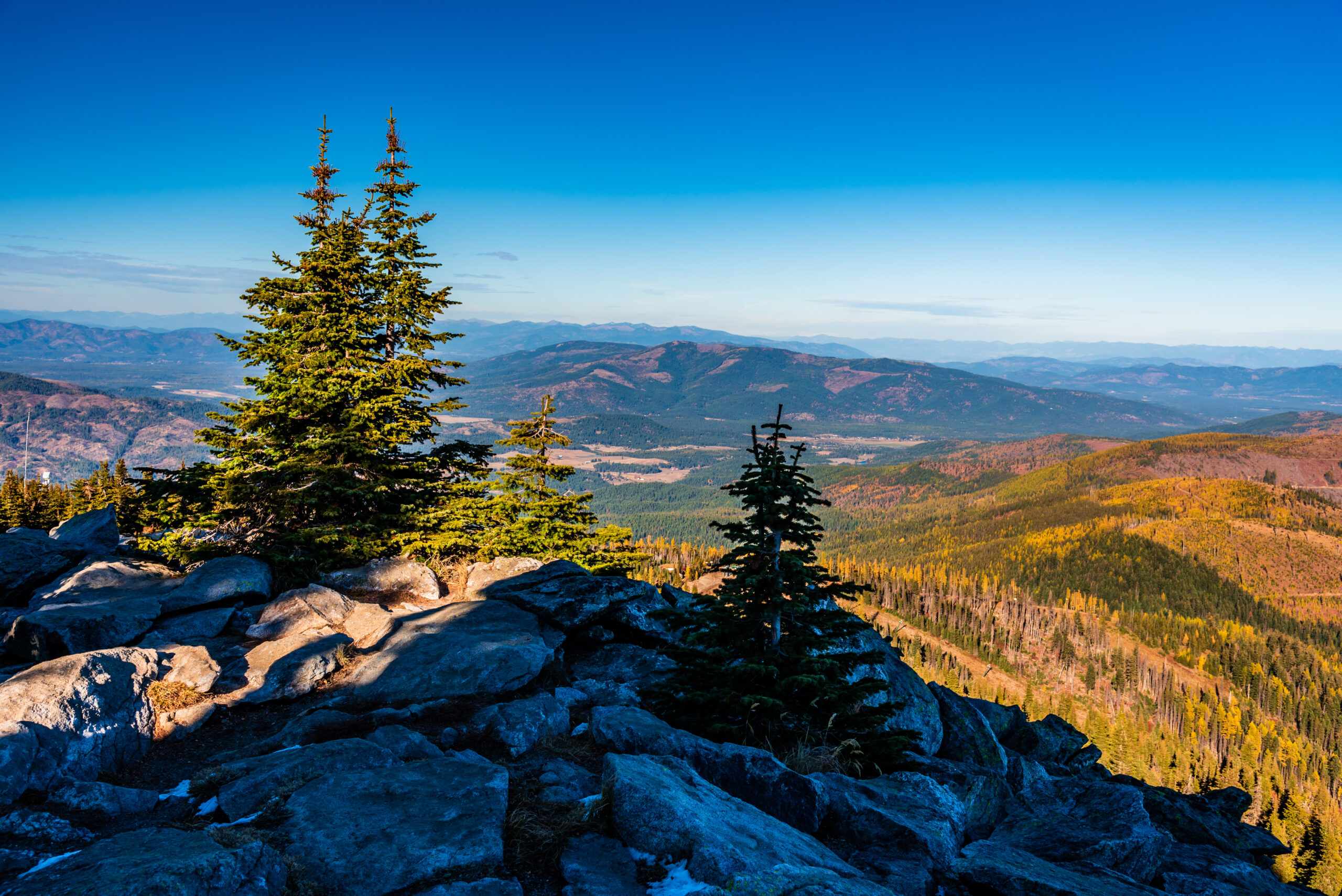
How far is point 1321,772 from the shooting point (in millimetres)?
133250

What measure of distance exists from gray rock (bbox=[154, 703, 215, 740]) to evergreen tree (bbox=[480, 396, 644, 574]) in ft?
41.5

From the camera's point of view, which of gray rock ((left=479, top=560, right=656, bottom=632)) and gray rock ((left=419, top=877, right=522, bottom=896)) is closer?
gray rock ((left=419, top=877, right=522, bottom=896))

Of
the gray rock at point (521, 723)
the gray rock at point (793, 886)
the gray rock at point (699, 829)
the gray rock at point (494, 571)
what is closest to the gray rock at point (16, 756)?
the gray rock at point (521, 723)

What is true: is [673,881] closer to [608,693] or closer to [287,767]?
[287,767]

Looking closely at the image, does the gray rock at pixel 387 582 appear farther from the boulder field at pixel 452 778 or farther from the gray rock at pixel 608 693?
the gray rock at pixel 608 693

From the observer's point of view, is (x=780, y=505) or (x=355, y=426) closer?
(x=780, y=505)

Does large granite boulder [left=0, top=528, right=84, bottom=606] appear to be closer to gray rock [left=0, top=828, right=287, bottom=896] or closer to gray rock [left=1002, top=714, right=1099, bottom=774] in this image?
gray rock [left=0, top=828, right=287, bottom=896]

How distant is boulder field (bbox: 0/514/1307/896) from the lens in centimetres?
651

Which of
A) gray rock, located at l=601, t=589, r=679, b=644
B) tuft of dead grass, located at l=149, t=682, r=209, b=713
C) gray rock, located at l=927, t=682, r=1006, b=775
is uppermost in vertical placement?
tuft of dead grass, located at l=149, t=682, r=209, b=713

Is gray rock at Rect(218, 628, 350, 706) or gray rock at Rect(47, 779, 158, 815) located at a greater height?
gray rock at Rect(47, 779, 158, 815)

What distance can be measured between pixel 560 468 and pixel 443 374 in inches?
280

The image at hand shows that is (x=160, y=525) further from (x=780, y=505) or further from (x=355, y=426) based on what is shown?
(x=780, y=505)

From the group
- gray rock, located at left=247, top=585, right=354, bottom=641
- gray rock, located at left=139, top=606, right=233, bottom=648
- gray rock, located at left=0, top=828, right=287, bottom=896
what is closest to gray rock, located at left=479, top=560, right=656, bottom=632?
gray rock, located at left=247, top=585, right=354, bottom=641

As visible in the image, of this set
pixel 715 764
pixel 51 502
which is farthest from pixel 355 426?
pixel 51 502
